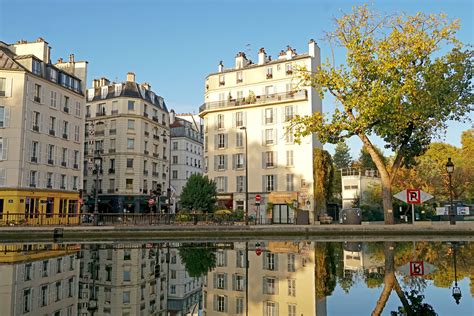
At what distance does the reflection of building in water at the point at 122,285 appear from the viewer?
22.6ft

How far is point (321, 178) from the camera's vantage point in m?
45.9

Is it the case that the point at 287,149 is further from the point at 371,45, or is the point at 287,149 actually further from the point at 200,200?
the point at 371,45

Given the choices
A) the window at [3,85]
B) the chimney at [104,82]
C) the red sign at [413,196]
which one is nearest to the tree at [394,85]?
the red sign at [413,196]

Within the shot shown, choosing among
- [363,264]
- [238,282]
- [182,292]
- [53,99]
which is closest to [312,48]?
[53,99]

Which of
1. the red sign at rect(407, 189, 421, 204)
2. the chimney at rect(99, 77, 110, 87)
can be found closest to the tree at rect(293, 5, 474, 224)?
the red sign at rect(407, 189, 421, 204)

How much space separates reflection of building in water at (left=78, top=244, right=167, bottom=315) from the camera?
6877 mm

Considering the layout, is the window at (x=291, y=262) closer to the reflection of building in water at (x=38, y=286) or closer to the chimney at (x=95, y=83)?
the reflection of building in water at (x=38, y=286)

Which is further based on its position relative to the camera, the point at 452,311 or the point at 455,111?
the point at 455,111

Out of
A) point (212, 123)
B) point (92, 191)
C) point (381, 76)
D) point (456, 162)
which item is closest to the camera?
point (381, 76)

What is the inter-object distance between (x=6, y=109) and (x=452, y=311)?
43760mm

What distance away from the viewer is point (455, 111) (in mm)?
29203

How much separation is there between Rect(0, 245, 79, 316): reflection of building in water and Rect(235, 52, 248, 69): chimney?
4291cm

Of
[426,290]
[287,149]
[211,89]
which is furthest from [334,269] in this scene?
[211,89]

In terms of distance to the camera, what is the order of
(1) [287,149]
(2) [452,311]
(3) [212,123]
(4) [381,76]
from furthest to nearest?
(3) [212,123], (1) [287,149], (4) [381,76], (2) [452,311]
